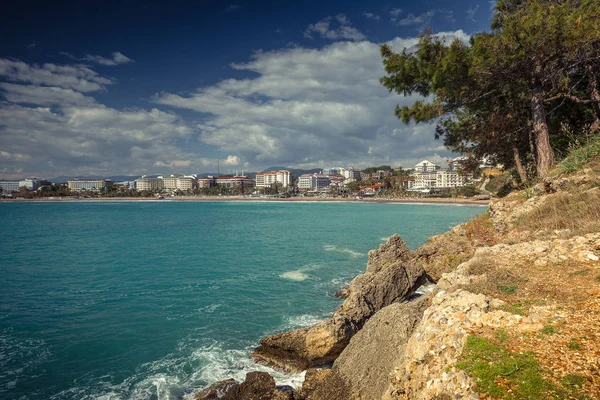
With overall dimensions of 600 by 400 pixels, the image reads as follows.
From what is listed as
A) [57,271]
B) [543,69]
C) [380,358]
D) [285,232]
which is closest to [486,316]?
[380,358]

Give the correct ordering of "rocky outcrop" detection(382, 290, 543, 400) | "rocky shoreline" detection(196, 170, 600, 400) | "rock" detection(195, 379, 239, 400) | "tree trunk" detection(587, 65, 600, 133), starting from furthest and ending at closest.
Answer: "tree trunk" detection(587, 65, 600, 133) < "rock" detection(195, 379, 239, 400) < "rocky shoreline" detection(196, 170, 600, 400) < "rocky outcrop" detection(382, 290, 543, 400)

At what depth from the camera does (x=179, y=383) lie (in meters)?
9.57

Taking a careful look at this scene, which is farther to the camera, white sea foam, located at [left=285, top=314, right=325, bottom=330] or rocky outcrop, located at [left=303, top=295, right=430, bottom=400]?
white sea foam, located at [left=285, top=314, right=325, bottom=330]

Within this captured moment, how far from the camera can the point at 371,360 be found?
7605 mm

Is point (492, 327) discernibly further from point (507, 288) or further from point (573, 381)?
point (507, 288)

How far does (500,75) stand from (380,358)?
12.8 meters

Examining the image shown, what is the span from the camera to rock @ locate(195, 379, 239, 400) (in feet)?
27.6

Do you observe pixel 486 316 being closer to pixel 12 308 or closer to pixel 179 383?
pixel 179 383

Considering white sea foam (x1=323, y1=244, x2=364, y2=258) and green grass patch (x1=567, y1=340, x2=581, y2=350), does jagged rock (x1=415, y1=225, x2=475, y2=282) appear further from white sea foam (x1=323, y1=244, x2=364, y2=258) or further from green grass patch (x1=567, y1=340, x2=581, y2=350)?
green grass patch (x1=567, y1=340, x2=581, y2=350)

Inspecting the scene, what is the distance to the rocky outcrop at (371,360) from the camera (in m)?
7.00

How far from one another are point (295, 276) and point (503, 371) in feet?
57.5

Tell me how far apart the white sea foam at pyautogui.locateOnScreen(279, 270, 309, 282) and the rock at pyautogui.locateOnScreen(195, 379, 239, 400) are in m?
11.1

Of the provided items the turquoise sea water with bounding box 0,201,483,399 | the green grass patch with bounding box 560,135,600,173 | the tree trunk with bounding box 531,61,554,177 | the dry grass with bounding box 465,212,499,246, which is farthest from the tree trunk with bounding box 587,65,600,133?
the turquoise sea water with bounding box 0,201,483,399

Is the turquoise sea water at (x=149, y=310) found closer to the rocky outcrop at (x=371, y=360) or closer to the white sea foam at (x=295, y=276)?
the white sea foam at (x=295, y=276)
